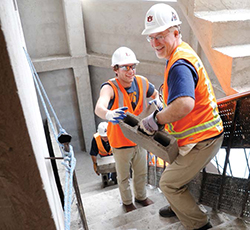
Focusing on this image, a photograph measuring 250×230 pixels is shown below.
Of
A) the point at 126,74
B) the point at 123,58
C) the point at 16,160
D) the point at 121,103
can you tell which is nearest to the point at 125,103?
the point at 121,103

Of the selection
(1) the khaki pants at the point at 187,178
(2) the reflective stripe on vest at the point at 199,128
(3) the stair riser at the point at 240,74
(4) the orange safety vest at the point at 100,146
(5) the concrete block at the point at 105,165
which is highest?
(3) the stair riser at the point at 240,74

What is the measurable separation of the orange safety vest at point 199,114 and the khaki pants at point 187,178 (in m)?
0.11

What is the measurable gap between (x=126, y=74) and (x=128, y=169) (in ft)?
4.35

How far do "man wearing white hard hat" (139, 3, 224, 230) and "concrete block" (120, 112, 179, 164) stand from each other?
9 cm

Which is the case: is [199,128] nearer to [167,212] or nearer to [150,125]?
[150,125]

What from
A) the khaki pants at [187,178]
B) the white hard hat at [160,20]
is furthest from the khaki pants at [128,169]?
the white hard hat at [160,20]

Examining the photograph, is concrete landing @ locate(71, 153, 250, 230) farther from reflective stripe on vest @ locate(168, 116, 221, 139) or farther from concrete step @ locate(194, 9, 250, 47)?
concrete step @ locate(194, 9, 250, 47)

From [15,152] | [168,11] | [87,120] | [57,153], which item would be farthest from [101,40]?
[15,152]

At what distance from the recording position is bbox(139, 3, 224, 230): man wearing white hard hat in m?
1.98

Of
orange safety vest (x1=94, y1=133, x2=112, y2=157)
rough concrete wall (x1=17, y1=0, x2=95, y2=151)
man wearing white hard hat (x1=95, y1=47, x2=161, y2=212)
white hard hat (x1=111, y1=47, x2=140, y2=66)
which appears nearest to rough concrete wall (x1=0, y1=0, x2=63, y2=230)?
man wearing white hard hat (x1=95, y1=47, x2=161, y2=212)

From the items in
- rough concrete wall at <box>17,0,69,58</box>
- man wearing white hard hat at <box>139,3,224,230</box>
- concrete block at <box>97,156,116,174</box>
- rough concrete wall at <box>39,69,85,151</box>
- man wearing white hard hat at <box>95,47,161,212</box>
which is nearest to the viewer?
man wearing white hard hat at <box>139,3,224,230</box>

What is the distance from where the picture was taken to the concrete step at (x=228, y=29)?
332 cm

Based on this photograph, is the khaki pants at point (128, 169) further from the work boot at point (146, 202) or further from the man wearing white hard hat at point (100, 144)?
the man wearing white hard hat at point (100, 144)

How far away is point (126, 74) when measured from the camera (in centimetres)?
309
